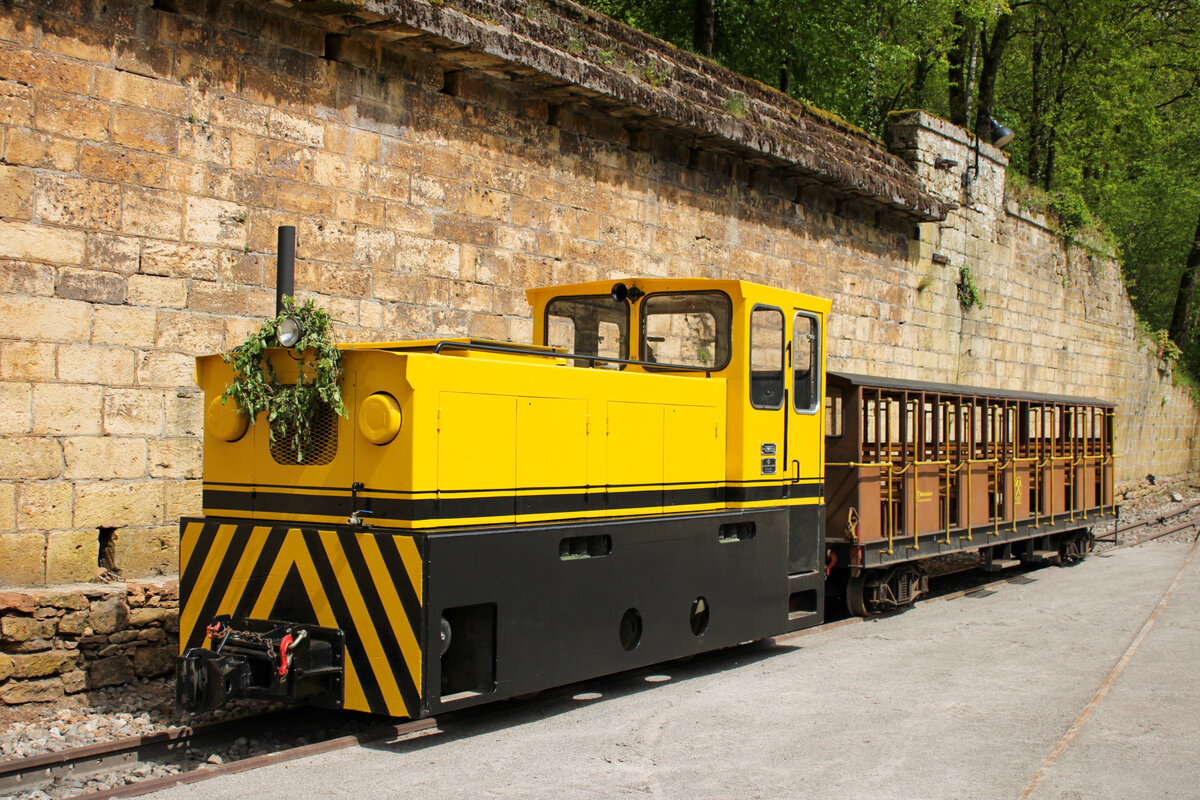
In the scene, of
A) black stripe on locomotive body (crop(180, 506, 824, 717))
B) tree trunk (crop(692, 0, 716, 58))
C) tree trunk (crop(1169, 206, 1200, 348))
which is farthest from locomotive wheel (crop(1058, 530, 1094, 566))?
tree trunk (crop(1169, 206, 1200, 348))

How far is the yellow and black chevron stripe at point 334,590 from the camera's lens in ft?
18.8

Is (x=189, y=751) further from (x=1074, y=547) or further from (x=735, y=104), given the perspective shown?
(x=1074, y=547)

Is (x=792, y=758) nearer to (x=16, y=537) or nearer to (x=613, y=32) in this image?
(x=16, y=537)

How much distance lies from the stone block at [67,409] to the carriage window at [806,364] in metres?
4.93

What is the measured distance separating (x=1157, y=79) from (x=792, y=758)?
35590mm

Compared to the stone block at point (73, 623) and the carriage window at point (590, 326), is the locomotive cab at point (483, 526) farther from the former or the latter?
the stone block at point (73, 623)

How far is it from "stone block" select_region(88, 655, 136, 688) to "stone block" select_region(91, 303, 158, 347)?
209 cm

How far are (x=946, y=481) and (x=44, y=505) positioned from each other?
27.0 ft

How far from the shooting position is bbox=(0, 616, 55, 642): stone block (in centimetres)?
686

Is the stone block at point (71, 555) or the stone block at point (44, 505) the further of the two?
the stone block at point (71, 555)

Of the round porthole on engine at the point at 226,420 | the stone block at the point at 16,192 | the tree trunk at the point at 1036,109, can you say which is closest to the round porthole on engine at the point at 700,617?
the round porthole on engine at the point at 226,420

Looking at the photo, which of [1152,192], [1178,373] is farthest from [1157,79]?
[1178,373]

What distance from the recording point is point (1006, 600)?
466 inches

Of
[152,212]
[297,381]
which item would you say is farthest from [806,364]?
[152,212]
